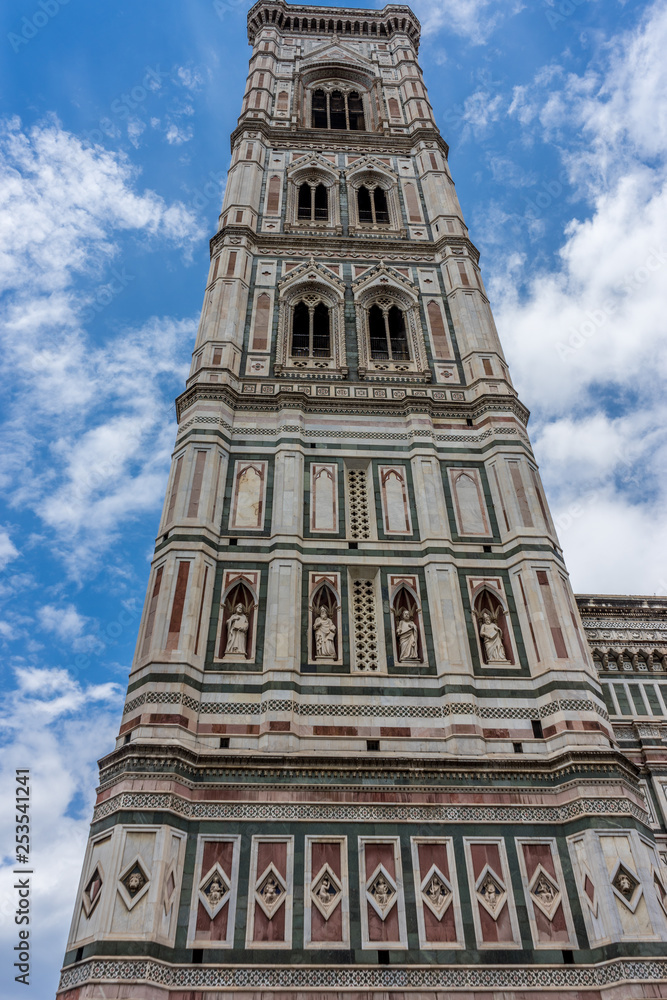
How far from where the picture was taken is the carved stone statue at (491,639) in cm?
1250

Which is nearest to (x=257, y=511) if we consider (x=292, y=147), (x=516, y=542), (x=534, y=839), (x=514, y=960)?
Result: (x=516, y=542)

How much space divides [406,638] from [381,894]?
146 inches

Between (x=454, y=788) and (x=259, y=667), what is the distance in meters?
3.09

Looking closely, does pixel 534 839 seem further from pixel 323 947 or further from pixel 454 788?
pixel 323 947

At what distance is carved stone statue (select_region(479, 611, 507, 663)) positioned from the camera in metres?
12.5

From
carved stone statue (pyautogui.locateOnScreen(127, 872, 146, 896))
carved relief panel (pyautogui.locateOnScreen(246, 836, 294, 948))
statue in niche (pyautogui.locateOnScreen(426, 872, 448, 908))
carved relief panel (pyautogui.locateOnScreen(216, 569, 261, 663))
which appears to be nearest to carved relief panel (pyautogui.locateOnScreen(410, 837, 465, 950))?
statue in niche (pyautogui.locateOnScreen(426, 872, 448, 908))

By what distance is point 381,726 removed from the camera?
11.5 m

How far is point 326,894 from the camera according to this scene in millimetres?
9891

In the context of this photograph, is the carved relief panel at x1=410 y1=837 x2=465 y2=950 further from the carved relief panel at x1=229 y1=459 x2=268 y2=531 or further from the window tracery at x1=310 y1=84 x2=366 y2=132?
the window tracery at x1=310 y1=84 x2=366 y2=132

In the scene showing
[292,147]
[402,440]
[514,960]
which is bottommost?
[514,960]

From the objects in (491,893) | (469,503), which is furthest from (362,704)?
(469,503)

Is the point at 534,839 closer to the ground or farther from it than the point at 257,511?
closer to the ground

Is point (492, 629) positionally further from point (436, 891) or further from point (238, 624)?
point (436, 891)

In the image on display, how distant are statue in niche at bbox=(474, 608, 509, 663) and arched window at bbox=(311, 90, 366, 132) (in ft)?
59.6
